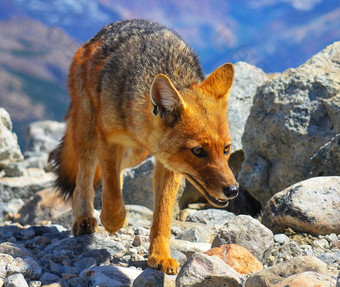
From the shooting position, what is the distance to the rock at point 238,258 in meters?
4.20

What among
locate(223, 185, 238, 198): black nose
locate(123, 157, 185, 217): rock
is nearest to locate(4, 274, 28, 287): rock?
locate(223, 185, 238, 198): black nose

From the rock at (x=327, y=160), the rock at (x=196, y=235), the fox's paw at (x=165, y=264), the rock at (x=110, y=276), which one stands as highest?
the rock at (x=327, y=160)

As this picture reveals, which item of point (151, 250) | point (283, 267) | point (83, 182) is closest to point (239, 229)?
point (151, 250)

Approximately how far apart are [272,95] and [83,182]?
324 cm

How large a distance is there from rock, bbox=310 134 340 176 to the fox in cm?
185

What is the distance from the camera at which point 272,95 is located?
7504 millimetres

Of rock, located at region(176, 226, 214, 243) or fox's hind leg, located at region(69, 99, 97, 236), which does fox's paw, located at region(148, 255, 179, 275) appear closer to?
rock, located at region(176, 226, 214, 243)

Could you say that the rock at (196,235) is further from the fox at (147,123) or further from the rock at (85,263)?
the rock at (85,263)

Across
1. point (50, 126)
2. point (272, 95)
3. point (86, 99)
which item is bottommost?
point (86, 99)

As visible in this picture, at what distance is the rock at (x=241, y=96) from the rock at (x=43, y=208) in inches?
131

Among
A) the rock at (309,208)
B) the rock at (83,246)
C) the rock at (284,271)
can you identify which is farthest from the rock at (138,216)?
the rock at (284,271)

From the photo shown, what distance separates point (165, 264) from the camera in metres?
4.51

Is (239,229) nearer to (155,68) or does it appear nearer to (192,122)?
(192,122)

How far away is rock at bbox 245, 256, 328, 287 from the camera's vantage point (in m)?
3.40
